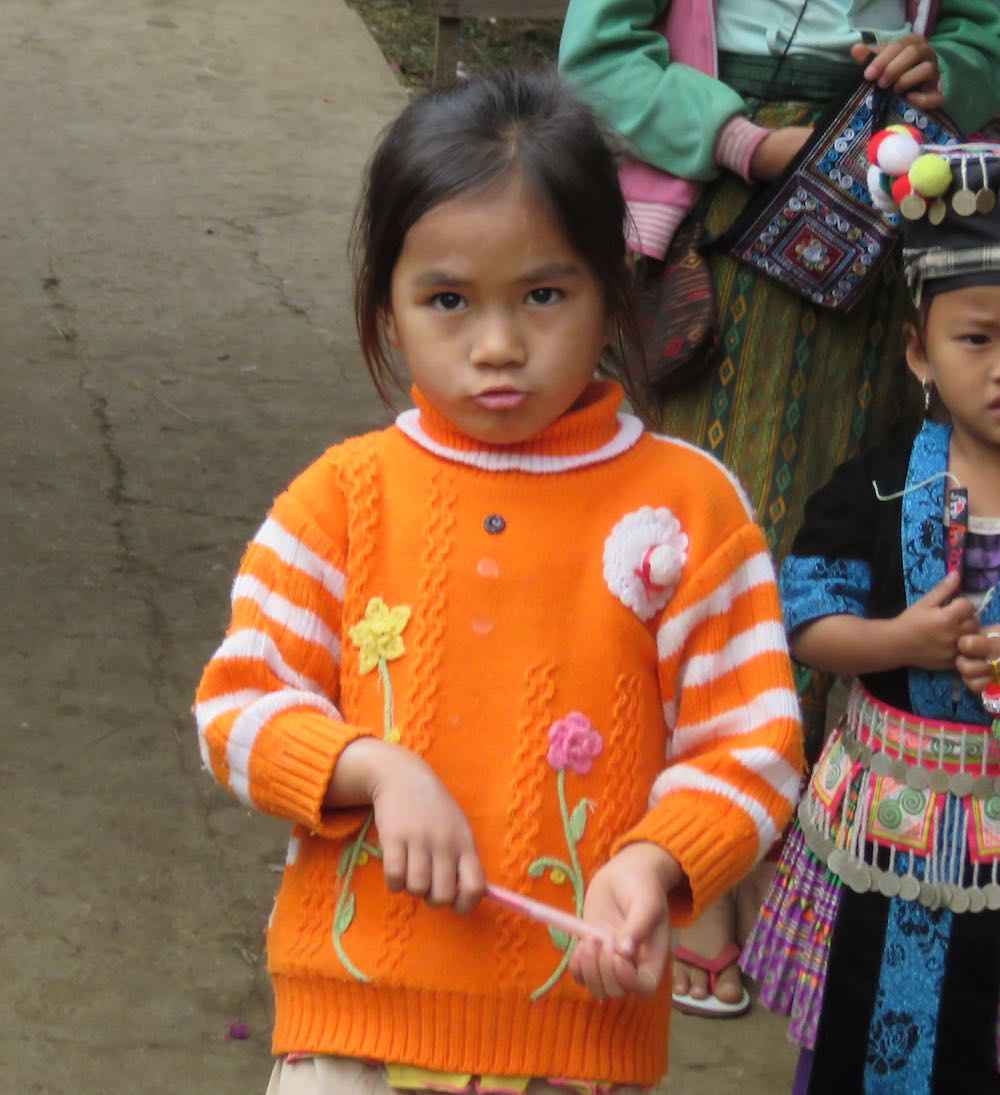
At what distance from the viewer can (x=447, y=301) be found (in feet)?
6.50

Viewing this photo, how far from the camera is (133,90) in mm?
9422

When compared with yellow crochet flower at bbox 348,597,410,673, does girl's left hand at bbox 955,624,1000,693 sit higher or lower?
lower

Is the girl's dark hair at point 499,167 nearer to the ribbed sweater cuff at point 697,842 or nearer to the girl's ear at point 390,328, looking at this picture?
the girl's ear at point 390,328

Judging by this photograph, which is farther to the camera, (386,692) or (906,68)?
(906,68)

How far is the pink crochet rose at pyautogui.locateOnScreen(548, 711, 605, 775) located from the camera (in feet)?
6.43

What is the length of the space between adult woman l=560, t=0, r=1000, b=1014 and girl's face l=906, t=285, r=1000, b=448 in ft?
2.20

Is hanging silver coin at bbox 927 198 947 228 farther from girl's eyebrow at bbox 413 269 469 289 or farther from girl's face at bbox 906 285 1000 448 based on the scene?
girl's eyebrow at bbox 413 269 469 289

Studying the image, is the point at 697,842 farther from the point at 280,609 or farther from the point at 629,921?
the point at 280,609

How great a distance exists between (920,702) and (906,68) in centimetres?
104

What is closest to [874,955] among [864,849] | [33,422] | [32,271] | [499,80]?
[864,849]

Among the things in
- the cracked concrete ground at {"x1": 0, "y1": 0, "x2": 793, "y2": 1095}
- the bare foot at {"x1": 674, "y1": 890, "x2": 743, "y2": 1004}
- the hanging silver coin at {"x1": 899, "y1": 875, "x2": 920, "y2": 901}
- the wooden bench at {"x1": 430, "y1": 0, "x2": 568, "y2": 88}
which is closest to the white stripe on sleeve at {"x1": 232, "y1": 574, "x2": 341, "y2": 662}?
the hanging silver coin at {"x1": 899, "y1": 875, "x2": 920, "y2": 901}

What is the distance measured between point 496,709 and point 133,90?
26.2 feet

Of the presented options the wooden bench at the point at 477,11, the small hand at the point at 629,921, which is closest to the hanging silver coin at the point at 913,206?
the small hand at the point at 629,921

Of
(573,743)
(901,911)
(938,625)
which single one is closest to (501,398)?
(573,743)
